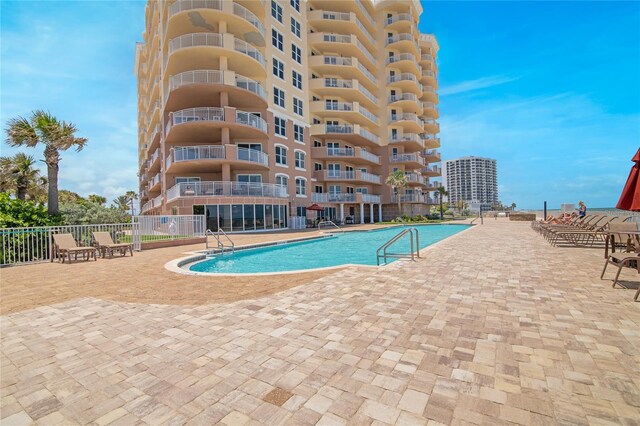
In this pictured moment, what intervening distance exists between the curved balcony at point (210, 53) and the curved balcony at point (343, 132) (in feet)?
33.1

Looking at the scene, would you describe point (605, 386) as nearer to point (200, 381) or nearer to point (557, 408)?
point (557, 408)

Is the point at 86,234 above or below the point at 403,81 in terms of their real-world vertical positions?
below

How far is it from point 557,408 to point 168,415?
2.96 meters

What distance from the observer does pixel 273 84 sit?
27.4 metres

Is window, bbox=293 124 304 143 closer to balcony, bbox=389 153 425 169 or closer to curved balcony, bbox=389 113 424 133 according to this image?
balcony, bbox=389 153 425 169

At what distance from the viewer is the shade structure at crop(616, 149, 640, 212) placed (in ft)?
18.4

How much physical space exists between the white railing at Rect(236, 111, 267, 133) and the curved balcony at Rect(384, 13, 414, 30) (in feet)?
99.2

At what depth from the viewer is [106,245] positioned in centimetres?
1113

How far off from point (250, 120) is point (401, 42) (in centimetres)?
2998

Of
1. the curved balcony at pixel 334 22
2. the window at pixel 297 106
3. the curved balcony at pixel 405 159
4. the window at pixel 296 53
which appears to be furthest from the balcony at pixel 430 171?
the window at pixel 296 53

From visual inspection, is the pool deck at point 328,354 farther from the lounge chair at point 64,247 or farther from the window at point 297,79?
the window at point 297,79

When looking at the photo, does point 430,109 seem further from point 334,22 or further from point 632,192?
point 632,192

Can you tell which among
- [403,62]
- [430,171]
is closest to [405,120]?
[403,62]

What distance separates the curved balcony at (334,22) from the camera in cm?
3484
